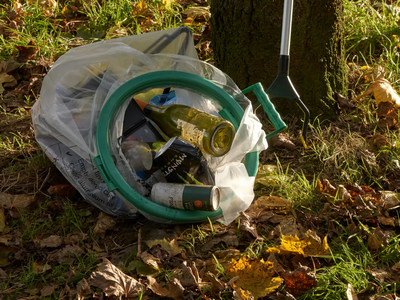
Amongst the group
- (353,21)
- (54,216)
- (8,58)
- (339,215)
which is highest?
(353,21)

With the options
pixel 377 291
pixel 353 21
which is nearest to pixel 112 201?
pixel 377 291

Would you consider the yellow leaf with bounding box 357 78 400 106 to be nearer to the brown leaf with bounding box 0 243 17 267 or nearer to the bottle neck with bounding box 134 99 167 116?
the bottle neck with bounding box 134 99 167 116

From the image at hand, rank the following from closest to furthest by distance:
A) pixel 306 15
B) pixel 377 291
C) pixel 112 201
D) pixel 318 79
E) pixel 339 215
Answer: pixel 377 291
pixel 339 215
pixel 112 201
pixel 306 15
pixel 318 79

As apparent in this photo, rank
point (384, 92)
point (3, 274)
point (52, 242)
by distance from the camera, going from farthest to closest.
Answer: point (384, 92) < point (52, 242) < point (3, 274)

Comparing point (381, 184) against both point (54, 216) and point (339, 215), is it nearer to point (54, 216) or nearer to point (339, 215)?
point (339, 215)

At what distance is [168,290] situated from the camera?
1.40 meters

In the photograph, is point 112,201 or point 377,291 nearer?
point 377,291

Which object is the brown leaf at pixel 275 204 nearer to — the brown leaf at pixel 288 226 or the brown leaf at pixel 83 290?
the brown leaf at pixel 288 226

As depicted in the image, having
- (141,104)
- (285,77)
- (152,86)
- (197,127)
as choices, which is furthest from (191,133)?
(285,77)

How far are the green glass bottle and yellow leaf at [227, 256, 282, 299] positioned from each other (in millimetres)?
494

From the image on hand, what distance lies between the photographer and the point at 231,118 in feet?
6.16

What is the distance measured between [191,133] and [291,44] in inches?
27.6

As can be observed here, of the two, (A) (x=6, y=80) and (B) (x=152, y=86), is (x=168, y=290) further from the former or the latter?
(A) (x=6, y=80)

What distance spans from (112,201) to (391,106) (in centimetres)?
142
